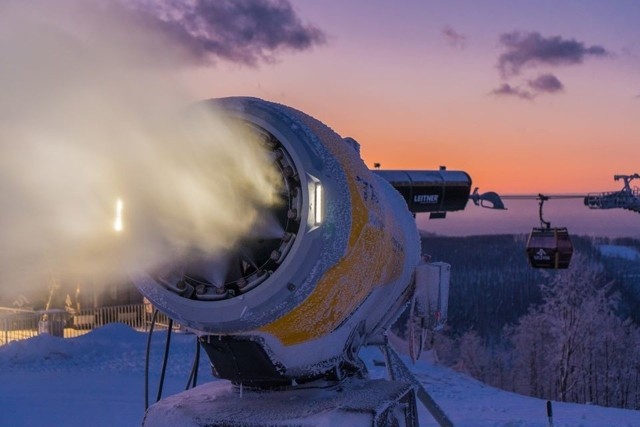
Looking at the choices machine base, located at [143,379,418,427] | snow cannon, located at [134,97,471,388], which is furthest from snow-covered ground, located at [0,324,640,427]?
snow cannon, located at [134,97,471,388]

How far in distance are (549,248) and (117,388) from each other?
32.9 feet

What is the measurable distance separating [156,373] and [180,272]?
14674mm

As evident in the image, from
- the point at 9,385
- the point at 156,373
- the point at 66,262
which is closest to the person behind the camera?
the point at 9,385

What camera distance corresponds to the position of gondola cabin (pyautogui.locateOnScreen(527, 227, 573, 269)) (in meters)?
16.7

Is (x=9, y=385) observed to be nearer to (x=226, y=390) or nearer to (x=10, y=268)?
(x=226, y=390)

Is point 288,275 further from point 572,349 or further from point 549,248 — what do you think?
point 572,349

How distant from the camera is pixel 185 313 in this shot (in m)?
3.20

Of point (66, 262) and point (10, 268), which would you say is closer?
point (10, 268)

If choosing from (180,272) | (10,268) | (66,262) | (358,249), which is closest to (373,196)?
(358,249)

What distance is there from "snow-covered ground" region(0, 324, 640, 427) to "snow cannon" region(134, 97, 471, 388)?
8.72 meters

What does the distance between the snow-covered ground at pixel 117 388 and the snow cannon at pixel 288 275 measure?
28.6 ft

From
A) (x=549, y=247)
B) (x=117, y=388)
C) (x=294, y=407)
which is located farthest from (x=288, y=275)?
(x=549, y=247)

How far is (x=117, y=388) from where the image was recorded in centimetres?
1486

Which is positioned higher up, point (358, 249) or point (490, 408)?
point (358, 249)
